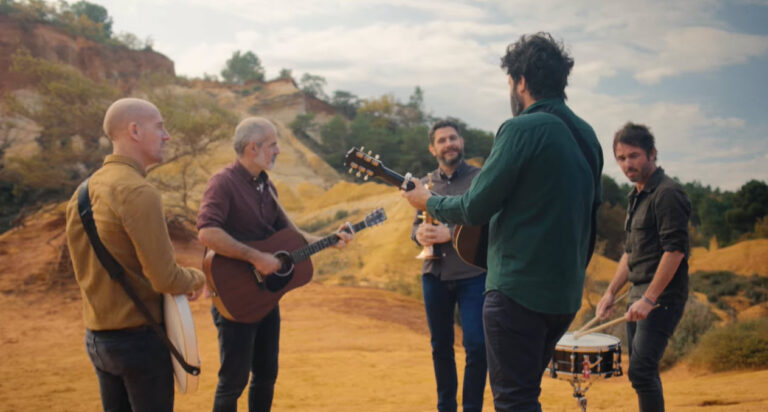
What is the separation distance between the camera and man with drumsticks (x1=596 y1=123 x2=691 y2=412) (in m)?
3.27

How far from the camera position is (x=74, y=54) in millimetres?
39219

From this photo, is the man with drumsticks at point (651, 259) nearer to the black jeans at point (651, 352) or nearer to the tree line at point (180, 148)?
the black jeans at point (651, 352)

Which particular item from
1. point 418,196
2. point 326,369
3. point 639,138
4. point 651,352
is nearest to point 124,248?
point 418,196

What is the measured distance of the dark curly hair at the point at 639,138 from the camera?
3.54 m

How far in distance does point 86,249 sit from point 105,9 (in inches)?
2690

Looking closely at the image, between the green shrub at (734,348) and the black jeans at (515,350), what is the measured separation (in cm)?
718

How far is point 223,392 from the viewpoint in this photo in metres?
3.33

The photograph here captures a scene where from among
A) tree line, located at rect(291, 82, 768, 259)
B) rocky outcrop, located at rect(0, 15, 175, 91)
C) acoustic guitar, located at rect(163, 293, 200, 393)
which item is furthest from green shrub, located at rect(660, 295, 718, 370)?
rocky outcrop, located at rect(0, 15, 175, 91)

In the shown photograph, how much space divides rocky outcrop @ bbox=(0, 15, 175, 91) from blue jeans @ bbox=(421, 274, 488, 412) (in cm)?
3162

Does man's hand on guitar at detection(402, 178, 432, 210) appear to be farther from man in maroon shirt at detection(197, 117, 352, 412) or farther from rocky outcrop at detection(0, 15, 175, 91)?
rocky outcrop at detection(0, 15, 175, 91)

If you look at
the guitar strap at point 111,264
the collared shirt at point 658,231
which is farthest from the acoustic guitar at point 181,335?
the collared shirt at point 658,231

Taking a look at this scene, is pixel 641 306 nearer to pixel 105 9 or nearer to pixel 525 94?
pixel 525 94

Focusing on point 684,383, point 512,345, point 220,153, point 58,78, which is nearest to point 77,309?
point 58,78

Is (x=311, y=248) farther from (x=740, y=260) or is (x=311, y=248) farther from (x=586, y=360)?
(x=740, y=260)
